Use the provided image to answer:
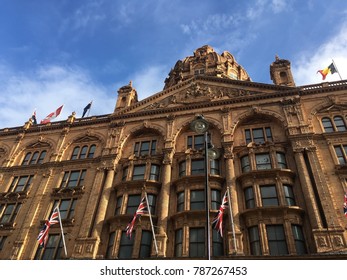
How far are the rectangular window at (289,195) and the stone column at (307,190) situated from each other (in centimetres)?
94

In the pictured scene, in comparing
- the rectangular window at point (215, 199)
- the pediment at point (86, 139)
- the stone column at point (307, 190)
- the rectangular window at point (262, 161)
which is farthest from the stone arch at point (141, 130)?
the stone column at point (307, 190)

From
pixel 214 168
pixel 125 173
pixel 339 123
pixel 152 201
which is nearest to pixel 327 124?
pixel 339 123

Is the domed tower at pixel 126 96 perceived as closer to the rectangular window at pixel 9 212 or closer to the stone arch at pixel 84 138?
the stone arch at pixel 84 138

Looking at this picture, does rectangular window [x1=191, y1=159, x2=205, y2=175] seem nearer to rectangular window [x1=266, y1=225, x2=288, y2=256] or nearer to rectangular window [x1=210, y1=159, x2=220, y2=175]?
rectangular window [x1=210, y1=159, x2=220, y2=175]

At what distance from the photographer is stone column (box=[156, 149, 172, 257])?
23.1 m

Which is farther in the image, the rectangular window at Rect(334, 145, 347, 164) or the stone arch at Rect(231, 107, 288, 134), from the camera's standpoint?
the stone arch at Rect(231, 107, 288, 134)

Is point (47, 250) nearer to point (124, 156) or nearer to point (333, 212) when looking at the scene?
point (124, 156)

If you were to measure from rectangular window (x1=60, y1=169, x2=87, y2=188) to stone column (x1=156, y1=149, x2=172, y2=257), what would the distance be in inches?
348

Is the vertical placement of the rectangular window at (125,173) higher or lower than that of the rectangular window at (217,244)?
higher

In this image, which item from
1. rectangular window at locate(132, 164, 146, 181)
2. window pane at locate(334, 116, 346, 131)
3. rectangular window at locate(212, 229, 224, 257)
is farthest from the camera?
rectangular window at locate(132, 164, 146, 181)

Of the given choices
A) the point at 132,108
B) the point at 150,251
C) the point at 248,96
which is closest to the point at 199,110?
the point at 248,96

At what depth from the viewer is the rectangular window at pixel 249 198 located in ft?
79.0

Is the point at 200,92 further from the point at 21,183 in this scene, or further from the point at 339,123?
the point at 21,183

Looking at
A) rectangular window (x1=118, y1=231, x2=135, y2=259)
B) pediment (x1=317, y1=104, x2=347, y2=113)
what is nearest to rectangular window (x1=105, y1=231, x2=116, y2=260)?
rectangular window (x1=118, y1=231, x2=135, y2=259)
